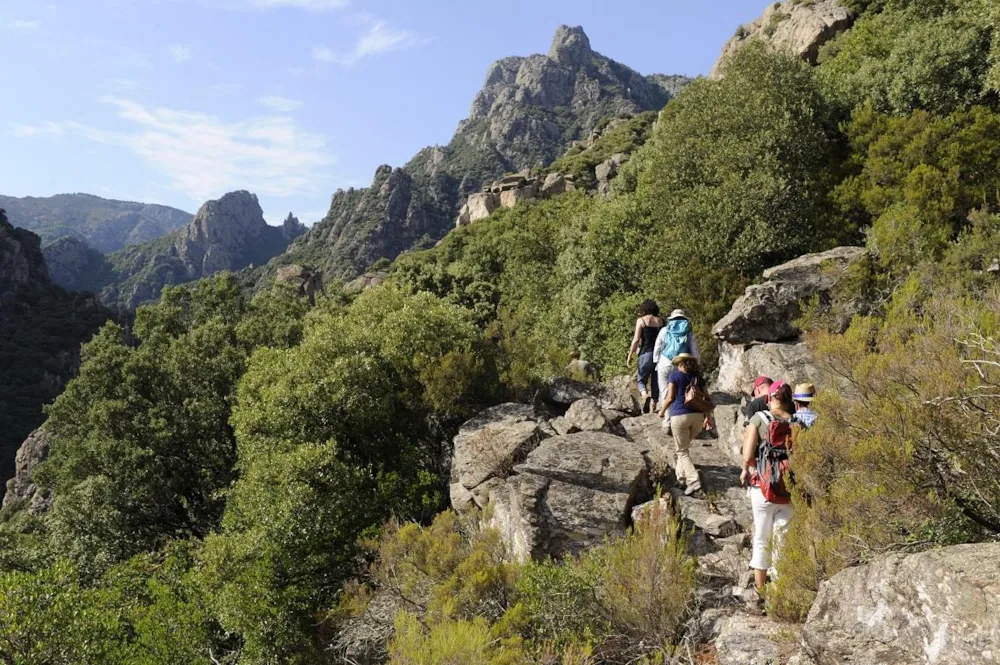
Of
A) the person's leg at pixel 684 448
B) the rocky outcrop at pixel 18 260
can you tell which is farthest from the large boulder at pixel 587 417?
the rocky outcrop at pixel 18 260

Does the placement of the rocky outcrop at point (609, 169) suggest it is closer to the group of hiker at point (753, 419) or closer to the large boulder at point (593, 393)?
the large boulder at point (593, 393)

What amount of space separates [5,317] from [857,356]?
102820 millimetres

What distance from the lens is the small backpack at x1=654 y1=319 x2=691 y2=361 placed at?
340 inches

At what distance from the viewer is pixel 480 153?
15162 cm

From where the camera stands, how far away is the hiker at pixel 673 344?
864 cm

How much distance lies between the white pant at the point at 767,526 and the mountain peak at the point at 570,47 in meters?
197

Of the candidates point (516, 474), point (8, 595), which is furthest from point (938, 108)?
point (8, 595)

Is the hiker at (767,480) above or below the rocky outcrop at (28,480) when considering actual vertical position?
above

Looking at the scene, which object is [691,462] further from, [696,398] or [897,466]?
[897,466]

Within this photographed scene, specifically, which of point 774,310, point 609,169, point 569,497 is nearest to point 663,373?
point 569,497

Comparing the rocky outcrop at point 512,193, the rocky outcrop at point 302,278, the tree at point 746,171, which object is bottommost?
the rocky outcrop at point 302,278

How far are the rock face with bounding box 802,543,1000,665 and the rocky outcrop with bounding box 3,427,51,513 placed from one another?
4048 centimetres

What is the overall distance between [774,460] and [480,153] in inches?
6072

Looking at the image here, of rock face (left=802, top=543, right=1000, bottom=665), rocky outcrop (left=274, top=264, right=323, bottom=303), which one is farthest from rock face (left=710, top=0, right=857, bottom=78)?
rocky outcrop (left=274, top=264, right=323, bottom=303)
